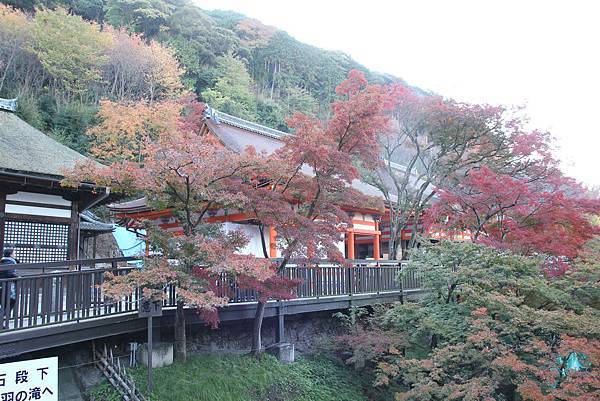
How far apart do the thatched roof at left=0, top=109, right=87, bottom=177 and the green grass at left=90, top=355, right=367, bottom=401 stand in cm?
441

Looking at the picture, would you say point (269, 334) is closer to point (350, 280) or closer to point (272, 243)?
point (350, 280)

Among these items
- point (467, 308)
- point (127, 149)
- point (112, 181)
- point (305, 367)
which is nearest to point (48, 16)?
point (127, 149)

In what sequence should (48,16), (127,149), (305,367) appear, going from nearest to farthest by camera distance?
1. (305,367)
2. (127,149)
3. (48,16)

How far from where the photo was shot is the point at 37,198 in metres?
10.6

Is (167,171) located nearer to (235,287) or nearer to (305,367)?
(235,287)

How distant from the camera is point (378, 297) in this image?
13.4 metres

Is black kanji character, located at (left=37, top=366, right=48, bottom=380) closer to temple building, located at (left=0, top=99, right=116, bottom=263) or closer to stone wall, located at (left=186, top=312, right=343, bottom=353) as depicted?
stone wall, located at (left=186, top=312, right=343, bottom=353)

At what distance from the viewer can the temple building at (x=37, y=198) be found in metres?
9.84

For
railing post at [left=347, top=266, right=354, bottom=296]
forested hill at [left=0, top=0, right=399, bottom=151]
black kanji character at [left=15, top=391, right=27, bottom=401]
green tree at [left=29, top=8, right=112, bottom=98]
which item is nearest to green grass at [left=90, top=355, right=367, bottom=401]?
black kanji character at [left=15, top=391, right=27, bottom=401]

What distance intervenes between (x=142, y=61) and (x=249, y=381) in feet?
88.9

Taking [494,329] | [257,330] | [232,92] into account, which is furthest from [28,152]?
[232,92]

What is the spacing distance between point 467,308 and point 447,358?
1.74 metres

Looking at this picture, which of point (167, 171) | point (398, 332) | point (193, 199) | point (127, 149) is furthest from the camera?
point (127, 149)

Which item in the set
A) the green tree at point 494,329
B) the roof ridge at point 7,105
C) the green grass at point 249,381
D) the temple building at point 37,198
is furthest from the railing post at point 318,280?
the roof ridge at point 7,105
